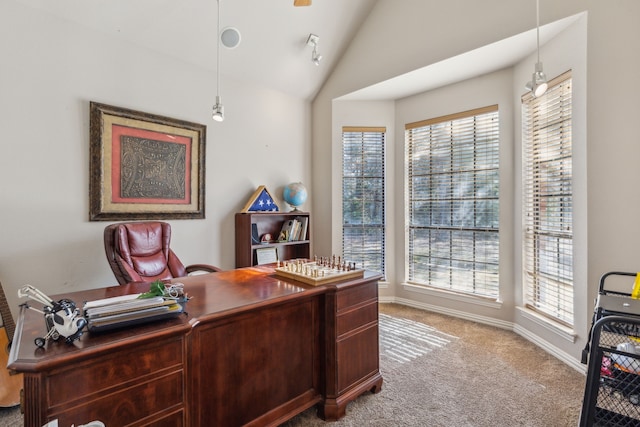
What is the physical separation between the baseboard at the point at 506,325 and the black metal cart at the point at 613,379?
141 cm

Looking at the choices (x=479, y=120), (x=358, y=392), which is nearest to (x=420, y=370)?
(x=358, y=392)

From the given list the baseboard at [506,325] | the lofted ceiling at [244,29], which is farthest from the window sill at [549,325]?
the lofted ceiling at [244,29]

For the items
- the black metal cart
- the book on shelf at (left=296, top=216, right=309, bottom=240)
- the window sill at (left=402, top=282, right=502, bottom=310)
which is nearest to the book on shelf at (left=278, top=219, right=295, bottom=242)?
the book on shelf at (left=296, top=216, right=309, bottom=240)

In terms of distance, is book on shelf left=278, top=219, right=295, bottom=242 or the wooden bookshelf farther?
book on shelf left=278, top=219, right=295, bottom=242

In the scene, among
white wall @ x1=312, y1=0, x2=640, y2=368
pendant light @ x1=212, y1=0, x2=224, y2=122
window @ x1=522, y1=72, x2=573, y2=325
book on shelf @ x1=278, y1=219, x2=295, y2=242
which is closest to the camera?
white wall @ x1=312, y1=0, x2=640, y2=368

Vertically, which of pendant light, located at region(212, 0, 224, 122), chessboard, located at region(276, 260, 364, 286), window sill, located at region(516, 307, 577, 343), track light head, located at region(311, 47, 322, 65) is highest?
track light head, located at region(311, 47, 322, 65)

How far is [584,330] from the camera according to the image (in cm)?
244

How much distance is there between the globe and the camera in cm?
396

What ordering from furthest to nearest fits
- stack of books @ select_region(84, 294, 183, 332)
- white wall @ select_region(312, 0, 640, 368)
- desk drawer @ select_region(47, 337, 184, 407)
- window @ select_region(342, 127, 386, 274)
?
1. window @ select_region(342, 127, 386, 274)
2. white wall @ select_region(312, 0, 640, 368)
3. stack of books @ select_region(84, 294, 183, 332)
4. desk drawer @ select_region(47, 337, 184, 407)

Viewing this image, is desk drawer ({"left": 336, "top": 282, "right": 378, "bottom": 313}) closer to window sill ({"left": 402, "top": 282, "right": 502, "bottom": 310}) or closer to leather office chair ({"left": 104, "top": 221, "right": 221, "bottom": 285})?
leather office chair ({"left": 104, "top": 221, "right": 221, "bottom": 285})

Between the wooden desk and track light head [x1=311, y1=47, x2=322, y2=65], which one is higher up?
track light head [x1=311, y1=47, x2=322, y2=65]

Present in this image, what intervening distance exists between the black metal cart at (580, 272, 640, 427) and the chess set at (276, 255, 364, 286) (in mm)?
1206

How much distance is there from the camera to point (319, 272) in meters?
2.04

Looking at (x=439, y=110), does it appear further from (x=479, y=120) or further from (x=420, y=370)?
(x=420, y=370)
